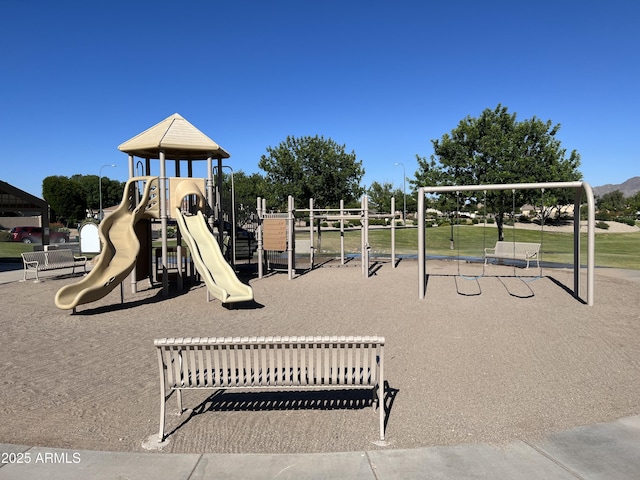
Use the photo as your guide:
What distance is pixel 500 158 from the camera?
992 inches

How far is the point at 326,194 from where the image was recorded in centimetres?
3253

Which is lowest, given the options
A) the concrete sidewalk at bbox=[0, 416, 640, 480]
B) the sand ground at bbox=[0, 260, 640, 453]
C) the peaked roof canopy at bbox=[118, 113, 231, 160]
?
the sand ground at bbox=[0, 260, 640, 453]

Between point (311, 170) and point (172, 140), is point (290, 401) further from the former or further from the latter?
point (311, 170)

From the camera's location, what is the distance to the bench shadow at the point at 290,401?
16.4ft

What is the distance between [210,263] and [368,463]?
29.8ft

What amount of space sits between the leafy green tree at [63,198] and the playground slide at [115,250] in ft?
234

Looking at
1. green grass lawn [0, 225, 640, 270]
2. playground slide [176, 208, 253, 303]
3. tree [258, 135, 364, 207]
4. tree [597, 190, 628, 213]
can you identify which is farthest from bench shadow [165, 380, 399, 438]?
tree [597, 190, 628, 213]

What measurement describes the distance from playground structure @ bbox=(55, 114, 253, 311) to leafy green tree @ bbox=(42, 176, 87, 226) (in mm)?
69408

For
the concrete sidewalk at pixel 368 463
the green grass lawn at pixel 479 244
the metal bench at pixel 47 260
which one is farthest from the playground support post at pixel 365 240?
the concrete sidewalk at pixel 368 463

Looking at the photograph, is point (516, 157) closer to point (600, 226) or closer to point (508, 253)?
point (508, 253)

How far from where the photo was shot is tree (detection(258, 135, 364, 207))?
31.8 m

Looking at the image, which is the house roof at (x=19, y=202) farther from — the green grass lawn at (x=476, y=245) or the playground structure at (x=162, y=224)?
the playground structure at (x=162, y=224)

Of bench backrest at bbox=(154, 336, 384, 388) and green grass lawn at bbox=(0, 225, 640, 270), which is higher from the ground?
bench backrest at bbox=(154, 336, 384, 388)

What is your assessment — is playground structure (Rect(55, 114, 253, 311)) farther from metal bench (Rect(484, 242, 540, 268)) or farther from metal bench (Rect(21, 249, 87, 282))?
metal bench (Rect(484, 242, 540, 268))
